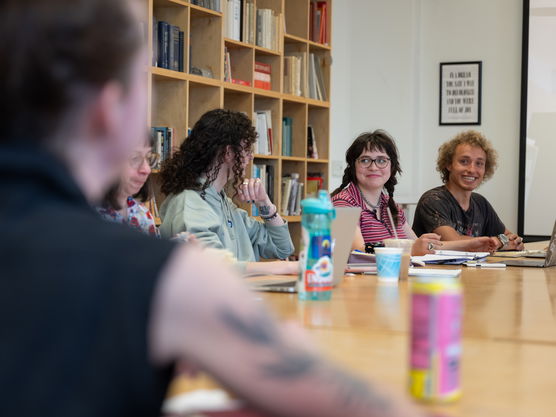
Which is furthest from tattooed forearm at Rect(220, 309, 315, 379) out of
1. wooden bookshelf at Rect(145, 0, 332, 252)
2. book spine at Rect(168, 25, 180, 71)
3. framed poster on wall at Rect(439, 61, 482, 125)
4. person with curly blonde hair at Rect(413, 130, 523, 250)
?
framed poster on wall at Rect(439, 61, 482, 125)

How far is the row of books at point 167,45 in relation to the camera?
13.1ft

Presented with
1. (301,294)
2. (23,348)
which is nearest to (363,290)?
(301,294)

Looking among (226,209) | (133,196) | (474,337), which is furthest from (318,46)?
(474,337)

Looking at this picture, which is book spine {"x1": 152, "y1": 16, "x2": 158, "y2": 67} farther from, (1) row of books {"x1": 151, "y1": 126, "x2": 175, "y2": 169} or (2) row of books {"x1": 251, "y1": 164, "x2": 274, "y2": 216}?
(2) row of books {"x1": 251, "y1": 164, "x2": 274, "y2": 216}

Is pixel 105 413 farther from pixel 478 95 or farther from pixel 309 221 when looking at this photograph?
pixel 478 95

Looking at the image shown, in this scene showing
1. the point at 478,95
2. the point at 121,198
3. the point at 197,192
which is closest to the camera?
the point at 121,198

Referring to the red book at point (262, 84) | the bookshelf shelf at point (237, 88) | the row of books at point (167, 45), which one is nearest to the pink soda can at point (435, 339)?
the row of books at point (167, 45)

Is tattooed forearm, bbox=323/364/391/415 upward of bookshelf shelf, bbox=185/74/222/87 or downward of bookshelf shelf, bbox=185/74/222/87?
downward

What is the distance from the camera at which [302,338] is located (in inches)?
27.3

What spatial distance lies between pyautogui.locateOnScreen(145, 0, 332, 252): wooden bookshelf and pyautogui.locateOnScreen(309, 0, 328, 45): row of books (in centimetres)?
3

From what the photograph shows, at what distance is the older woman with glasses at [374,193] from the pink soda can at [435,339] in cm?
260

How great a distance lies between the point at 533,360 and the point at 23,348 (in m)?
0.86

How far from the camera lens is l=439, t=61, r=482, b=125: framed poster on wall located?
603 centimetres

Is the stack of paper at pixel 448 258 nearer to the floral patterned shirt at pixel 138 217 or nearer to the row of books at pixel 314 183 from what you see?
the floral patterned shirt at pixel 138 217
